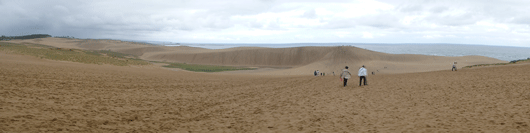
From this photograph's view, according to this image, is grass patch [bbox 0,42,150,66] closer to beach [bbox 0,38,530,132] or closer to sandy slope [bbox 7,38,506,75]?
beach [bbox 0,38,530,132]

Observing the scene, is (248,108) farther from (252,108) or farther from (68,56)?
(68,56)

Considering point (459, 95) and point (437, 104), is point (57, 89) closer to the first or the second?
point (437, 104)

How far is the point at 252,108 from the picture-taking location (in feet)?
37.8

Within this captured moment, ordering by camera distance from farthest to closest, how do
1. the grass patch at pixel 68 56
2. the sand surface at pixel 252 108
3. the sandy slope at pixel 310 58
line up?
the sandy slope at pixel 310 58 < the grass patch at pixel 68 56 < the sand surface at pixel 252 108

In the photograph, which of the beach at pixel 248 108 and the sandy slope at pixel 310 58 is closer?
the beach at pixel 248 108

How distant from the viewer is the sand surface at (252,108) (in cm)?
794

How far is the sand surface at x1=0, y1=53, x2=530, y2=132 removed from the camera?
7941 millimetres

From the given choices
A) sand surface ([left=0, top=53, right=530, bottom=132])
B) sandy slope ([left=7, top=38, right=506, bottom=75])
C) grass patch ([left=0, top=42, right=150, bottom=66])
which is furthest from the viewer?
sandy slope ([left=7, top=38, right=506, bottom=75])

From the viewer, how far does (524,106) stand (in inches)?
373

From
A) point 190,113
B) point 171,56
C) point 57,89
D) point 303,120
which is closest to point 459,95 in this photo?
point 303,120

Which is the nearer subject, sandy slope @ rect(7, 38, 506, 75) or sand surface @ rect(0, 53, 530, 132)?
sand surface @ rect(0, 53, 530, 132)

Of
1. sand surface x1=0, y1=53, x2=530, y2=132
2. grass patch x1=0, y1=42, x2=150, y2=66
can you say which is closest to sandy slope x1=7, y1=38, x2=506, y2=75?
grass patch x1=0, y1=42, x2=150, y2=66

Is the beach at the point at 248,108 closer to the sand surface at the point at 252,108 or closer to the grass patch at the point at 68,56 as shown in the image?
the sand surface at the point at 252,108

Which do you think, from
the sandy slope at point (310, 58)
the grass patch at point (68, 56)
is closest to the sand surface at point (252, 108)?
the grass patch at point (68, 56)
